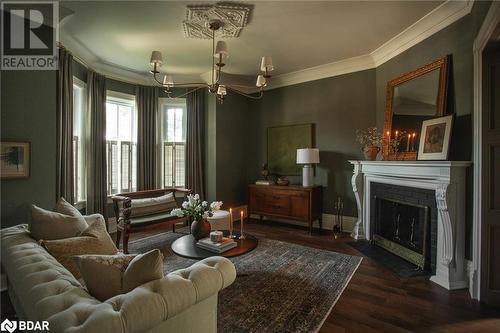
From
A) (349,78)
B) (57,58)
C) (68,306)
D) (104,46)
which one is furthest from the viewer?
(349,78)

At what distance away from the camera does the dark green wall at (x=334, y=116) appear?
4.34 metres

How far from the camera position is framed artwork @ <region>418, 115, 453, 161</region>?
9.06 feet

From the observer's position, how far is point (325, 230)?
4.65 m

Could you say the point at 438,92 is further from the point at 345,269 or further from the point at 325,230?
the point at 325,230

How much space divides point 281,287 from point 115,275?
1810 millimetres

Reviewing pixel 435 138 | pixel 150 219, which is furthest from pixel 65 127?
pixel 435 138

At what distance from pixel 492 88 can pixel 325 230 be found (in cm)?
314

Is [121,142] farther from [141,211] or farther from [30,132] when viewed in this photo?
[30,132]

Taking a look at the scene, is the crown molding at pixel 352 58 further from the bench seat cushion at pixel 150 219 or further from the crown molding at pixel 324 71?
the bench seat cushion at pixel 150 219

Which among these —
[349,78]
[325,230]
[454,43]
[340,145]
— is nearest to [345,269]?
[325,230]

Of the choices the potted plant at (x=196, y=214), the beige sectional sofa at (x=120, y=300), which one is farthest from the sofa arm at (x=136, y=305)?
the potted plant at (x=196, y=214)

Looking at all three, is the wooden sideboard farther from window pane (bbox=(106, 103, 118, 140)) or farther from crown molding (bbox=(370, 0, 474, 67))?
window pane (bbox=(106, 103, 118, 140))

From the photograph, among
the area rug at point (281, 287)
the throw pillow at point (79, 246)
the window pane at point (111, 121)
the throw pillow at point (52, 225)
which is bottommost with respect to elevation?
the area rug at point (281, 287)

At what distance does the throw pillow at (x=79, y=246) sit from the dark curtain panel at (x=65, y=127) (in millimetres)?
1781
